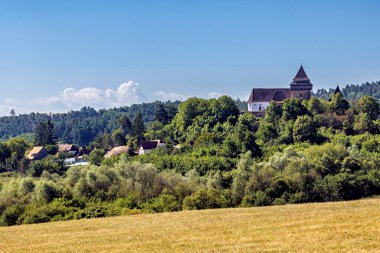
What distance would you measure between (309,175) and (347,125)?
2587 cm

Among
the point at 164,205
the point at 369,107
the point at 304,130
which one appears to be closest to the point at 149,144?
the point at 304,130

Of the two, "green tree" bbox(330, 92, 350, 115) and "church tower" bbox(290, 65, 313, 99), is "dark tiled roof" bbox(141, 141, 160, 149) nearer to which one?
"church tower" bbox(290, 65, 313, 99)

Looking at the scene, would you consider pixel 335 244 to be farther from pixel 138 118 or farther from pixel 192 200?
pixel 138 118

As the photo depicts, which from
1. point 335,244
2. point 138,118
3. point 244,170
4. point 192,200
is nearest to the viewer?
point 335,244

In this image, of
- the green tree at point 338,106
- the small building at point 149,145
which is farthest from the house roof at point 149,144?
the green tree at point 338,106

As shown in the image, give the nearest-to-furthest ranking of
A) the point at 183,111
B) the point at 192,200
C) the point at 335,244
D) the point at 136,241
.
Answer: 1. the point at 335,244
2. the point at 136,241
3. the point at 192,200
4. the point at 183,111

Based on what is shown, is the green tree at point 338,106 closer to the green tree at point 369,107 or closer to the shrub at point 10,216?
the green tree at point 369,107

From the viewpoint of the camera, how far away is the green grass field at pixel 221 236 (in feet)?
51.0

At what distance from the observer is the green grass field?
1555 cm

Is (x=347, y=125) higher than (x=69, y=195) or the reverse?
higher

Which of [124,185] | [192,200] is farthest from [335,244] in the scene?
[124,185]

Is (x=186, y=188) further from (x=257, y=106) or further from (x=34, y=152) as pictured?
(x=34, y=152)

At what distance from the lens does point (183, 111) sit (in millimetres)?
84312

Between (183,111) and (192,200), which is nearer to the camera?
(192,200)
